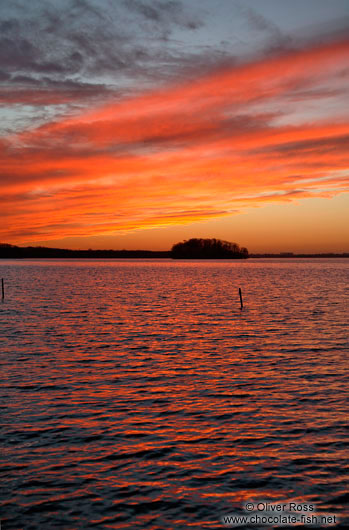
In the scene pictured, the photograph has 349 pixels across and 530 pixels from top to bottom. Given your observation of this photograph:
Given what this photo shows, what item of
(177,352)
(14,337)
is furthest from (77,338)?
(177,352)

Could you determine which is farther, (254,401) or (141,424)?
(254,401)

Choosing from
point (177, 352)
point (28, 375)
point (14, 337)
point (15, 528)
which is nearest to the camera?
point (15, 528)

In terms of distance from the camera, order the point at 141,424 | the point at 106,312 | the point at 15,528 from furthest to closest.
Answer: the point at 106,312 < the point at 141,424 < the point at 15,528

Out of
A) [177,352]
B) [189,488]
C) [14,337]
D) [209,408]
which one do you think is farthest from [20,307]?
[189,488]

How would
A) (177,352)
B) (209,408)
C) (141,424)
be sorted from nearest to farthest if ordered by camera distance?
(141,424) < (209,408) < (177,352)

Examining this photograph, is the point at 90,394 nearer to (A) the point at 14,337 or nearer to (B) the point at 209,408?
(B) the point at 209,408

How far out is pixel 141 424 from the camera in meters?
15.9

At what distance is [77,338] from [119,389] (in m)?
15.1

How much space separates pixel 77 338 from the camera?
34719mm

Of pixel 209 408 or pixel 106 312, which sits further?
pixel 106 312

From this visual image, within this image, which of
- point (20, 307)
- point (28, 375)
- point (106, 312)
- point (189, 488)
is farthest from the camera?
point (20, 307)

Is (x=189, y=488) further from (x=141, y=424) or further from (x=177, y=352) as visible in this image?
(x=177, y=352)

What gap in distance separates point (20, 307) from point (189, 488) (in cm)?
5056

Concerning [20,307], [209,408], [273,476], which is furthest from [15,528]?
[20,307]
